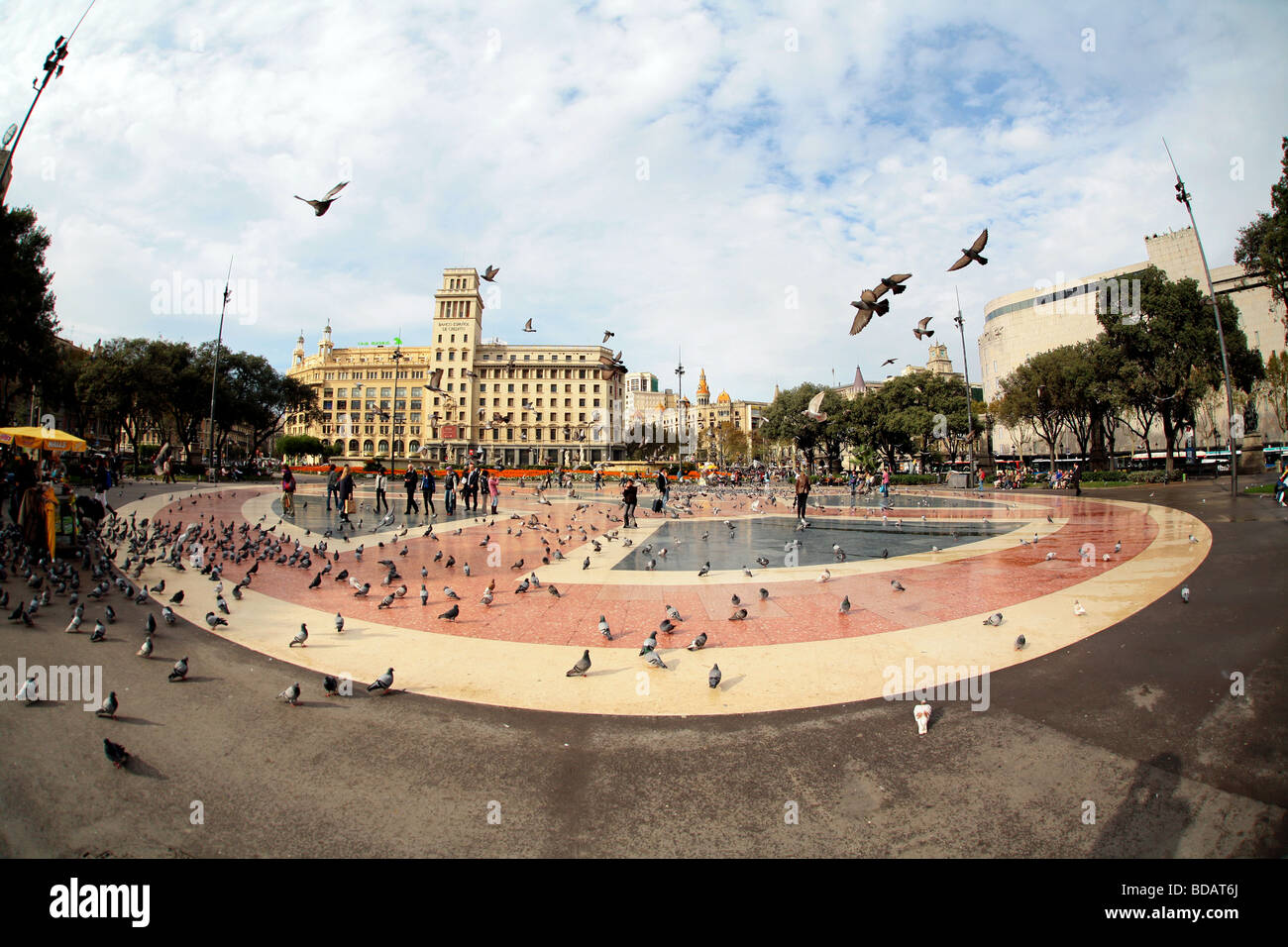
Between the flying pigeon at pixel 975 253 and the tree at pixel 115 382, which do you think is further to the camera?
the tree at pixel 115 382

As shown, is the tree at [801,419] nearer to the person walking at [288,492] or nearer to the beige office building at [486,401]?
the beige office building at [486,401]

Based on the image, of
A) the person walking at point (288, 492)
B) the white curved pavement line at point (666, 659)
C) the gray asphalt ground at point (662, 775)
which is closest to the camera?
the gray asphalt ground at point (662, 775)

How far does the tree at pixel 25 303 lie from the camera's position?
30.0m

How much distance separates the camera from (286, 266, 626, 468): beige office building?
118 meters

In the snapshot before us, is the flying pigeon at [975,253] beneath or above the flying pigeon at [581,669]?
above

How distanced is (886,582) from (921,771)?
6128 mm

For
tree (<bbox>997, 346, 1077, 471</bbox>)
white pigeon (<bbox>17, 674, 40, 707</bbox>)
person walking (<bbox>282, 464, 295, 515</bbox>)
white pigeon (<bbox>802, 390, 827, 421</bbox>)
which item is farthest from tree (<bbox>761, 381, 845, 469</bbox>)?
white pigeon (<bbox>17, 674, 40, 707</bbox>)

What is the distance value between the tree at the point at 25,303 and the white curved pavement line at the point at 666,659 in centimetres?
3679

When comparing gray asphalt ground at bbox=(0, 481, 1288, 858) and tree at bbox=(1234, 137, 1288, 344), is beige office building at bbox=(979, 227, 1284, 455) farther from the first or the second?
gray asphalt ground at bbox=(0, 481, 1288, 858)

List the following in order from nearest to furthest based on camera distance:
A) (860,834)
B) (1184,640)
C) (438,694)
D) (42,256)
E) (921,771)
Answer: (860,834), (921,771), (438,694), (1184,640), (42,256)

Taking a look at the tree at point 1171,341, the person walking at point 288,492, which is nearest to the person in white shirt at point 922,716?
the person walking at point 288,492
